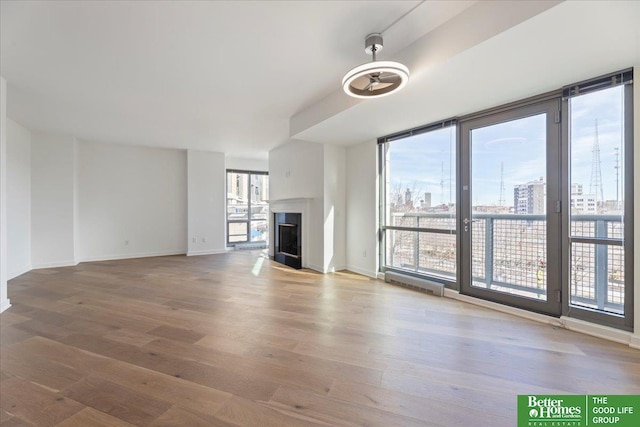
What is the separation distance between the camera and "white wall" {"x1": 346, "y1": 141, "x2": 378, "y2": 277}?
4.45 m

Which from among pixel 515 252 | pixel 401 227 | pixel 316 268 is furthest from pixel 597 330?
pixel 316 268

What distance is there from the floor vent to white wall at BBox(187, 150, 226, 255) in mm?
4576

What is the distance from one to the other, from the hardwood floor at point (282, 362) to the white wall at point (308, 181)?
5.47ft

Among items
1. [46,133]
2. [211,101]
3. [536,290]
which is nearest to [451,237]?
[536,290]

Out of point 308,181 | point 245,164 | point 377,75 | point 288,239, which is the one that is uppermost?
point 245,164

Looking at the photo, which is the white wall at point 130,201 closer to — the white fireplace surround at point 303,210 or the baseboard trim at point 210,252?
the baseboard trim at point 210,252

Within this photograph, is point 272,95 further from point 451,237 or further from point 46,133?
point 46,133

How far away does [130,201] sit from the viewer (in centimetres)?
608

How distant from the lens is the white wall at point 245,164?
749 centimetres

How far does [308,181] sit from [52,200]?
4.86 m

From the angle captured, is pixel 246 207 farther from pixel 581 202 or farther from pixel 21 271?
pixel 581 202

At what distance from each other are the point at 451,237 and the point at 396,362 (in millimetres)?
2096

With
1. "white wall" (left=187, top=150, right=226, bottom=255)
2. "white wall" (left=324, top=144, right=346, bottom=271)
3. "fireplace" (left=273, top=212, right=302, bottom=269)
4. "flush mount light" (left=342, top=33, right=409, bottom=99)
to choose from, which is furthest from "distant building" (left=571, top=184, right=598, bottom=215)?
"white wall" (left=187, top=150, right=226, bottom=255)

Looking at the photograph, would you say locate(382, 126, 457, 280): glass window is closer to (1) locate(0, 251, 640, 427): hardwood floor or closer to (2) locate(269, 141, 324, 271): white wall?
(1) locate(0, 251, 640, 427): hardwood floor
